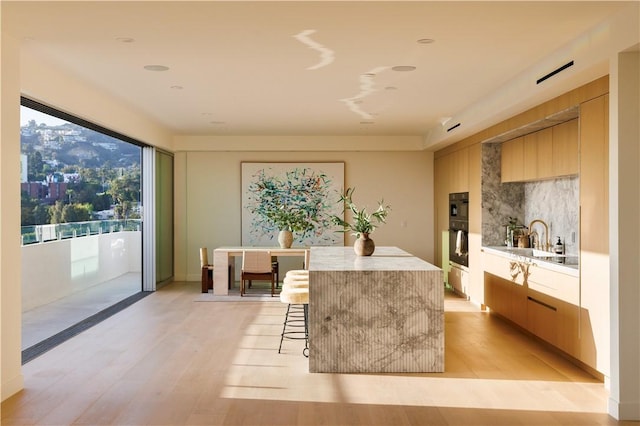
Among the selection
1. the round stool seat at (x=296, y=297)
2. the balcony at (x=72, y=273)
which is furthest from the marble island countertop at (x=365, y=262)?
the balcony at (x=72, y=273)

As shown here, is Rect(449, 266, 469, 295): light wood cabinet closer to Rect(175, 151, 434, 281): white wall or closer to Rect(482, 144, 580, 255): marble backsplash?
Rect(482, 144, 580, 255): marble backsplash

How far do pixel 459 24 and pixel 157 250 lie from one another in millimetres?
6812

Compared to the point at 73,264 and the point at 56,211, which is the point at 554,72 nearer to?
the point at 56,211

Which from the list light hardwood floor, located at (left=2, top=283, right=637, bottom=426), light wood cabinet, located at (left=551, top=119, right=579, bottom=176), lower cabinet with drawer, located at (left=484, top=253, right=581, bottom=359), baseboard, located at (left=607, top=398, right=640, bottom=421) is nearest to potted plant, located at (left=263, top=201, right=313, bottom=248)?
light hardwood floor, located at (left=2, top=283, right=637, bottom=426)

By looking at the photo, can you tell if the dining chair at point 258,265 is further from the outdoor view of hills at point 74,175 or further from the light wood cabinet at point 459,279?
the light wood cabinet at point 459,279

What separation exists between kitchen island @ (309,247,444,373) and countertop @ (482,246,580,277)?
126cm

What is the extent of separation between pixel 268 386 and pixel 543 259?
10.1ft

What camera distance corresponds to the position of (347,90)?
20.9ft

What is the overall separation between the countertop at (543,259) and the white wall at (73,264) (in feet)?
18.8

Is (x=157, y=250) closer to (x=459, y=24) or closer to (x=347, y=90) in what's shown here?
(x=347, y=90)

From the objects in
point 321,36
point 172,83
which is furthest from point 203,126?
point 321,36

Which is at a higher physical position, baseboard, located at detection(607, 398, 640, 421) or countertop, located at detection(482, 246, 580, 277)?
countertop, located at detection(482, 246, 580, 277)

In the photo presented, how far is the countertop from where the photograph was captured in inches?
198

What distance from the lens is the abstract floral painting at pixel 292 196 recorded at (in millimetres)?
10453
